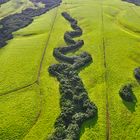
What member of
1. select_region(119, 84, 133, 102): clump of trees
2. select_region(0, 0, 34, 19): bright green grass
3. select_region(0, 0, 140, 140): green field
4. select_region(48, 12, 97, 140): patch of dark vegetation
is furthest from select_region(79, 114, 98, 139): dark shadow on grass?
select_region(0, 0, 34, 19): bright green grass

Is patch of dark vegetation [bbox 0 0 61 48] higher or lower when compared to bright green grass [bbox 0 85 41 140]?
lower

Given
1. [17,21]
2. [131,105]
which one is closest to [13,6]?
[17,21]

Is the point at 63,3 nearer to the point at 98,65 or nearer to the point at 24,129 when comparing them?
the point at 98,65

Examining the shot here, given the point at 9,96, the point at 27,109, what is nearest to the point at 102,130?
the point at 27,109

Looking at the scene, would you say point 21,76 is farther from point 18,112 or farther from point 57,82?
point 18,112

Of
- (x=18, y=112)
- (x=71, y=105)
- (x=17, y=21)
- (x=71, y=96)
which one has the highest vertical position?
(x=71, y=105)

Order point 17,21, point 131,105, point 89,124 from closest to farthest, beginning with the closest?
1. point 89,124
2. point 131,105
3. point 17,21

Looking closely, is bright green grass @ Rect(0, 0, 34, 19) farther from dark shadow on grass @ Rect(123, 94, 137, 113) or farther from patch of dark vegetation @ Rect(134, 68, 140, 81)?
dark shadow on grass @ Rect(123, 94, 137, 113)
